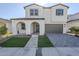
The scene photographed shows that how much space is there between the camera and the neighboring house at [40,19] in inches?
698

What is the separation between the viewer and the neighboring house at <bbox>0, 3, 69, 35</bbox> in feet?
58.2

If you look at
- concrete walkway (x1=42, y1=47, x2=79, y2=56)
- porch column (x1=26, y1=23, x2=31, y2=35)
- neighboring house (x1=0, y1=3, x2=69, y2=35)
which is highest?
neighboring house (x1=0, y1=3, x2=69, y2=35)

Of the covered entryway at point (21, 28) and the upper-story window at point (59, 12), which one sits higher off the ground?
the upper-story window at point (59, 12)

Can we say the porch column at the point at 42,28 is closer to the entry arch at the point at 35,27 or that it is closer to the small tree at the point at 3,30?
the entry arch at the point at 35,27

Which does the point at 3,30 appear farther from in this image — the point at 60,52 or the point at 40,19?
the point at 40,19

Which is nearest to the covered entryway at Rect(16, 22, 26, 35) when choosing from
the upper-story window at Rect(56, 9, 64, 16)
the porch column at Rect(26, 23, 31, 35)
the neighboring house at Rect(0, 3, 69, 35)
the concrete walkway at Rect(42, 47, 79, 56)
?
the neighboring house at Rect(0, 3, 69, 35)

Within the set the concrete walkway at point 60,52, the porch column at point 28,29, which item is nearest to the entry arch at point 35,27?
the porch column at point 28,29

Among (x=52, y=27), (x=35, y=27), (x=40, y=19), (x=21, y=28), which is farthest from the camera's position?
(x=35, y=27)

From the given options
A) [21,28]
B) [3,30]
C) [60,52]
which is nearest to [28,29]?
[21,28]

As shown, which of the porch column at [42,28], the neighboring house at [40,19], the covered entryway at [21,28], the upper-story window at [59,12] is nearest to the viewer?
the covered entryway at [21,28]

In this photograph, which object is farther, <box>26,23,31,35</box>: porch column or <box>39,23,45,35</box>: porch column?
<box>39,23,45,35</box>: porch column

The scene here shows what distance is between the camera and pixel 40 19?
732 inches

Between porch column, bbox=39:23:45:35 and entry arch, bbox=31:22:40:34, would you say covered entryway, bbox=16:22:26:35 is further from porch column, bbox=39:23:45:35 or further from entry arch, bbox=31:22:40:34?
porch column, bbox=39:23:45:35

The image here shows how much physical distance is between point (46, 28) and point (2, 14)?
6.54 m
